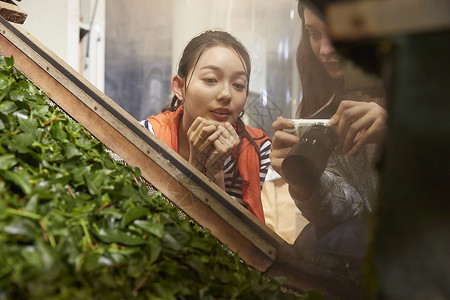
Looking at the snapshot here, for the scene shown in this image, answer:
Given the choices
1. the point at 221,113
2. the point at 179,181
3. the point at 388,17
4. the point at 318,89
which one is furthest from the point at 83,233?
the point at 318,89

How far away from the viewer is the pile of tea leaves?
61 centimetres

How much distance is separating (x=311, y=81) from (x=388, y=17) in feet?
2.77

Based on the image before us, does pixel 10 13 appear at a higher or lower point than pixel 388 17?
lower

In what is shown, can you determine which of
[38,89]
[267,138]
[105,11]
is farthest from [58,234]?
[105,11]

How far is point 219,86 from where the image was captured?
54.2 inches

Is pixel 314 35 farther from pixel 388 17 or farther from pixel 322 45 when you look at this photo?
pixel 388 17

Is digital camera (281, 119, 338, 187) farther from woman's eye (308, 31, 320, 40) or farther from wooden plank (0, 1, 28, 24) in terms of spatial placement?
wooden plank (0, 1, 28, 24)

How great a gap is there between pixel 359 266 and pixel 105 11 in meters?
1.61

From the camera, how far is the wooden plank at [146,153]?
1.10 metres

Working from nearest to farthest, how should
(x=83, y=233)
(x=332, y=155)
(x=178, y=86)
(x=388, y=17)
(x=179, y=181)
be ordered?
(x=388, y=17) → (x=83, y=233) → (x=179, y=181) → (x=332, y=155) → (x=178, y=86)

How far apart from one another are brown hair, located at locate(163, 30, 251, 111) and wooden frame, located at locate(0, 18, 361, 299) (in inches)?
15.0

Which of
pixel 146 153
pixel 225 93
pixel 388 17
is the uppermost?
pixel 388 17

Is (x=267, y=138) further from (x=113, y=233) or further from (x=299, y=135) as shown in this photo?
(x=113, y=233)

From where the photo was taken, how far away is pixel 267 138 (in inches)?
54.5
